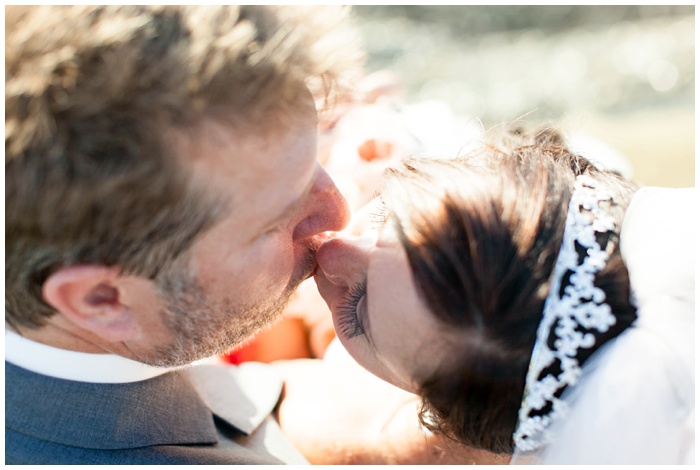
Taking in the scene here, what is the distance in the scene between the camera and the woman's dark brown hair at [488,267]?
151 centimetres

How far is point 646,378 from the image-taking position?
1.45 meters

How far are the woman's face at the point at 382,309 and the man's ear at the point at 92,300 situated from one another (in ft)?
1.80

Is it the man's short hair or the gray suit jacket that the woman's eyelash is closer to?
the man's short hair

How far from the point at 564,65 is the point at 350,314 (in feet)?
19.7

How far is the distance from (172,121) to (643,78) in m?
6.28

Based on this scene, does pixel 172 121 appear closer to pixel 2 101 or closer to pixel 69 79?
pixel 69 79

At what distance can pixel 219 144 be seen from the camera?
1469 millimetres

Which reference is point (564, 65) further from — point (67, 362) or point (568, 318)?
point (67, 362)

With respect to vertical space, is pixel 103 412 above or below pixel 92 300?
below

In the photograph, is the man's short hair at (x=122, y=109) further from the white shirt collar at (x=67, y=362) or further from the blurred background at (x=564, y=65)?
the blurred background at (x=564, y=65)

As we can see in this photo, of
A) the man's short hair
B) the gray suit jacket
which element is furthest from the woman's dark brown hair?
the gray suit jacket

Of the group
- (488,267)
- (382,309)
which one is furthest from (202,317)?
(488,267)

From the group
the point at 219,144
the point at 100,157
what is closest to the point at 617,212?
the point at 219,144

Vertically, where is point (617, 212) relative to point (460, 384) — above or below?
above
